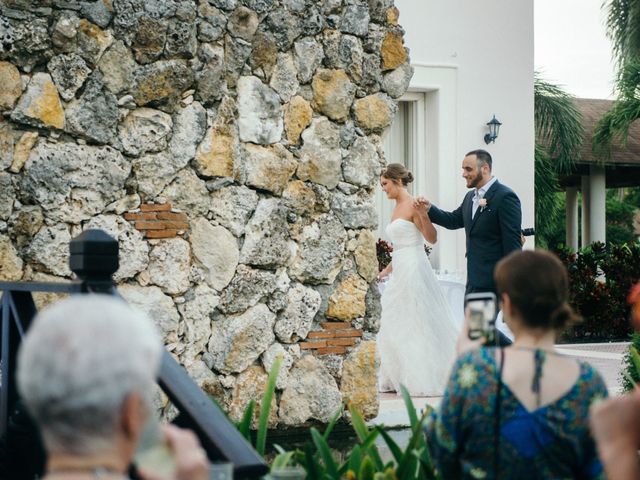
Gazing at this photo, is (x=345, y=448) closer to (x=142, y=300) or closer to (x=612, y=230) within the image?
(x=142, y=300)

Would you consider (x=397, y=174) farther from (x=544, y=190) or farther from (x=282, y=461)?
(x=544, y=190)

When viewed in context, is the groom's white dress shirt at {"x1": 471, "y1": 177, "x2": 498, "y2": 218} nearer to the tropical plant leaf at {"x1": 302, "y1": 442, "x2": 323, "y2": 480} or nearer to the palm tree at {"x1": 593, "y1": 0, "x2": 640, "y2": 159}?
the tropical plant leaf at {"x1": 302, "y1": 442, "x2": 323, "y2": 480}

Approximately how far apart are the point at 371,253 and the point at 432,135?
468 cm

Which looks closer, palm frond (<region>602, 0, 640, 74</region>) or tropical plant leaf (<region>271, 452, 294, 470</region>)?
tropical plant leaf (<region>271, 452, 294, 470</region>)

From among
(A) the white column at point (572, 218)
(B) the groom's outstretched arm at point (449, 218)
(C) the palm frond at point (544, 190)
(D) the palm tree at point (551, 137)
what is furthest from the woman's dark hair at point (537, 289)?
(A) the white column at point (572, 218)

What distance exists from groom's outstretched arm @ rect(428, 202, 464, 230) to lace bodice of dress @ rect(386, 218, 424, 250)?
0.67m

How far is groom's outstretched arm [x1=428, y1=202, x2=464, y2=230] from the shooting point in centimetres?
859

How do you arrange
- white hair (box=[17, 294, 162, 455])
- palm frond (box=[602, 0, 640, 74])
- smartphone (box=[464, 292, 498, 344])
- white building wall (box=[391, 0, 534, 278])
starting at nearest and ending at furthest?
white hair (box=[17, 294, 162, 455])
smartphone (box=[464, 292, 498, 344])
white building wall (box=[391, 0, 534, 278])
palm frond (box=[602, 0, 640, 74])

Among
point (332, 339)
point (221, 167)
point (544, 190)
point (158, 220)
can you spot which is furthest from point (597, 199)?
point (158, 220)

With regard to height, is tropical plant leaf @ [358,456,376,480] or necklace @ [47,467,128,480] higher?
necklace @ [47,467,128,480]

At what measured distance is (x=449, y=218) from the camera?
8688 millimetres

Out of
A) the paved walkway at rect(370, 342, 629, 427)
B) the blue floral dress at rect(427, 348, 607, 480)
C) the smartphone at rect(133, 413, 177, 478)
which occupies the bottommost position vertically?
the paved walkway at rect(370, 342, 629, 427)

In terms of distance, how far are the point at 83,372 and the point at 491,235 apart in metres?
6.19

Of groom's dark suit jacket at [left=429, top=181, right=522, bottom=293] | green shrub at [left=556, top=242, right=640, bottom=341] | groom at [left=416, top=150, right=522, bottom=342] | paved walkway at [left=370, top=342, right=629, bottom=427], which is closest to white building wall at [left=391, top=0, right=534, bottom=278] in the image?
paved walkway at [left=370, top=342, right=629, bottom=427]
